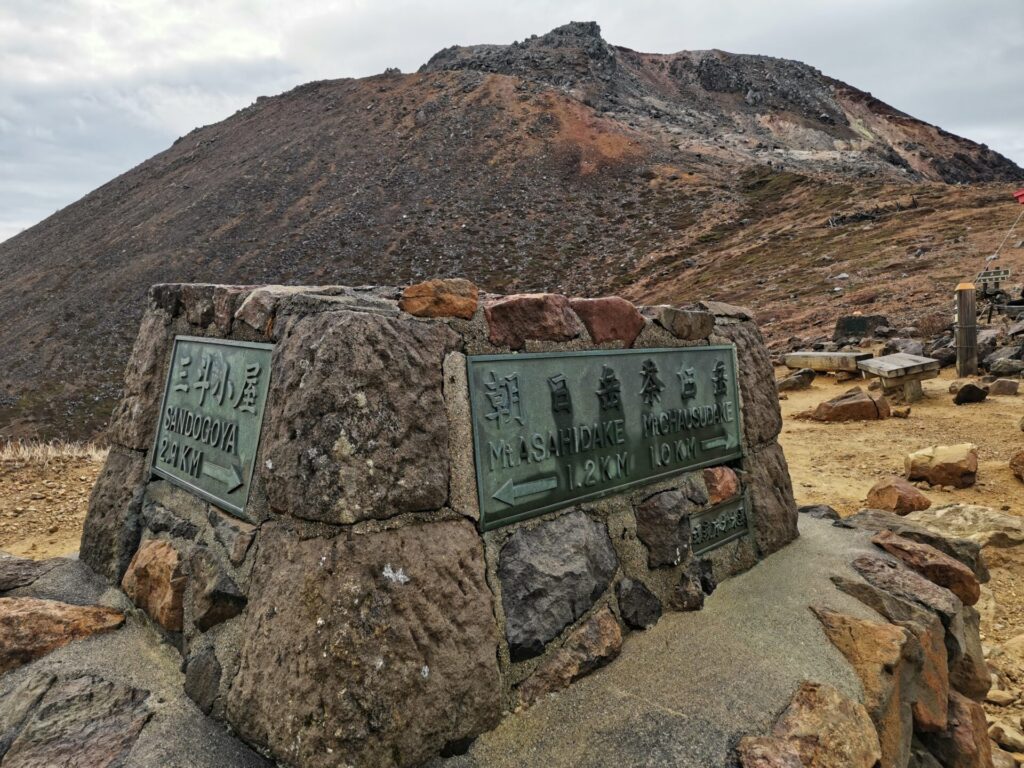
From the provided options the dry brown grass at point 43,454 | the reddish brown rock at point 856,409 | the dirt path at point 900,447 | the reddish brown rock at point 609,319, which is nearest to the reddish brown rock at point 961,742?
the reddish brown rock at point 609,319

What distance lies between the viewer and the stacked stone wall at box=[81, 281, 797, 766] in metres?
1.46

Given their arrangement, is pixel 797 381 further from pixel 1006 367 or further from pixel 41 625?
pixel 41 625

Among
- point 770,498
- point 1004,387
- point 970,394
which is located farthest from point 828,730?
point 1004,387

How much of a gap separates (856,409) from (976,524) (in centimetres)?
325


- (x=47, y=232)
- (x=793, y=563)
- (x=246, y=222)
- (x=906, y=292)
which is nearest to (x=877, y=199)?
(x=906, y=292)

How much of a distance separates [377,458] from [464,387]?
37 centimetres

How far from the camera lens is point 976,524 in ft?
12.4

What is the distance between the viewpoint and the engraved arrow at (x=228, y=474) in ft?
6.09

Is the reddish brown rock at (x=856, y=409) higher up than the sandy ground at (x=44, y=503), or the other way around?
the reddish brown rock at (x=856, y=409)

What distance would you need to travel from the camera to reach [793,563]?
9.00 ft

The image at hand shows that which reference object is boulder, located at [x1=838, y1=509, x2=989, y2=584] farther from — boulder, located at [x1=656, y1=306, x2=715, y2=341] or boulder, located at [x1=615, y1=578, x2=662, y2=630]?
boulder, located at [x1=615, y1=578, x2=662, y2=630]

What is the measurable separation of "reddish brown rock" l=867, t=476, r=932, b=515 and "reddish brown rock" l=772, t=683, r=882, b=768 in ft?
9.00

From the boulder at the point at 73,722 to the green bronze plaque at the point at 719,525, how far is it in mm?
1945

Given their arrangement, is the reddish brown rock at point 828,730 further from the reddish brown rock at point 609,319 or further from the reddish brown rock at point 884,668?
the reddish brown rock at point 609,319
